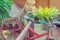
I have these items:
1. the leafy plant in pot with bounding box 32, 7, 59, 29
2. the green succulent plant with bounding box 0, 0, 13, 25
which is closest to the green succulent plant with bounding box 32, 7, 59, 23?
the leafy plant in pot with bounding box 32, 7, 59, 29

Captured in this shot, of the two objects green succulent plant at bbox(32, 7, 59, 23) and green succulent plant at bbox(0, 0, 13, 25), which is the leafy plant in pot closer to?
green succulent plant at bbox(32, 7, 59, 23)

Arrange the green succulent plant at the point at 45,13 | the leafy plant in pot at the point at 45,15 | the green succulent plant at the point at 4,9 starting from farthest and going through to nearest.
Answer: the green succulent plant at the point at 4,9, the green succulent plant at the point at 45,13, the leafy plant in pot at the point at 45,15

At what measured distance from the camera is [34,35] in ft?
5.73

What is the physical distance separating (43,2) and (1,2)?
3.60 meters

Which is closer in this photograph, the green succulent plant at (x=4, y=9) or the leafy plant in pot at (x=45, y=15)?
the leafy plant in pot at (x=45, y=15)

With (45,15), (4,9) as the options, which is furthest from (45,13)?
(4,9)

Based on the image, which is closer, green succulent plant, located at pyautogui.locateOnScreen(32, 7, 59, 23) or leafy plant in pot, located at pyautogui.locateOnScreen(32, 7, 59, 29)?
leafy plant in pot, located at pyautogui.locateOnScreen(32, 7, 59, 29)

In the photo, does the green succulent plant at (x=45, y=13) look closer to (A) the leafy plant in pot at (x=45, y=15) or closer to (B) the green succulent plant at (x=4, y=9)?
(A) the leafy plant in pot at (x=45, y=15)

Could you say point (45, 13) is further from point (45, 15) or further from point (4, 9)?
point (4, 9)

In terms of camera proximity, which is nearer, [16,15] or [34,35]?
[16,15]

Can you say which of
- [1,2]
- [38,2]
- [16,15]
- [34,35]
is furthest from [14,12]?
[38,2]

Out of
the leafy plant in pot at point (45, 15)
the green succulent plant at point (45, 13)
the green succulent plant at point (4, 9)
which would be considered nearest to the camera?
the leafy plant in pot at point (45, 15)

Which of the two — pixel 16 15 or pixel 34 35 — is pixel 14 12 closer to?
pixel 16 15

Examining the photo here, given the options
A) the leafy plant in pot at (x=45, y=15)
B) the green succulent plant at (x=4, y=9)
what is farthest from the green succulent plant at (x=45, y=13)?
the green succulent plant at (x=4, y=9)
